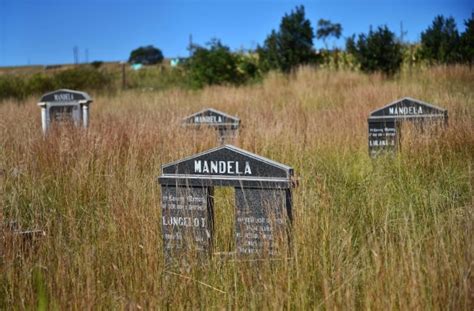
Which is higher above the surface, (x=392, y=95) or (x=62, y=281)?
(x=392, y=95)

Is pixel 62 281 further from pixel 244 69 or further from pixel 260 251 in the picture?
pixel 244 69

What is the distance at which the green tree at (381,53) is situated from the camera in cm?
1870

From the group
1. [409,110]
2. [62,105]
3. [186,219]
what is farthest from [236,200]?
[62,105]

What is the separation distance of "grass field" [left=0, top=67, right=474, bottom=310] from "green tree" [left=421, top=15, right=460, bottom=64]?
919 centimetres

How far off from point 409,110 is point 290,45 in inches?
561

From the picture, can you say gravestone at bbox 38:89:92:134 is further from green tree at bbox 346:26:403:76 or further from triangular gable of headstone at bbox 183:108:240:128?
green tree at bbox 346:26:403:76

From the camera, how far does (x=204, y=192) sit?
374 centimetres

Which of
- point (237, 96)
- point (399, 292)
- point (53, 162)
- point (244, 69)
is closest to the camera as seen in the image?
point (399, 292)

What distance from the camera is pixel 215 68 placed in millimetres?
22375

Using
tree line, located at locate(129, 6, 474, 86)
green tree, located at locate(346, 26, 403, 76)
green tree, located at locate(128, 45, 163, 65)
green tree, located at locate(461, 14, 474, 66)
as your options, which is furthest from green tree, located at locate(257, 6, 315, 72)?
green tree, located at locate(128, 45, 163, 65)

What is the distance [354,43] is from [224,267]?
698 inches

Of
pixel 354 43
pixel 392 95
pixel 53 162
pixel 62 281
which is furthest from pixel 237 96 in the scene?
pixel 62 281

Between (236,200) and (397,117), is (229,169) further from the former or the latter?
(397,117)

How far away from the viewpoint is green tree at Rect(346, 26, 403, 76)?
18703mm
